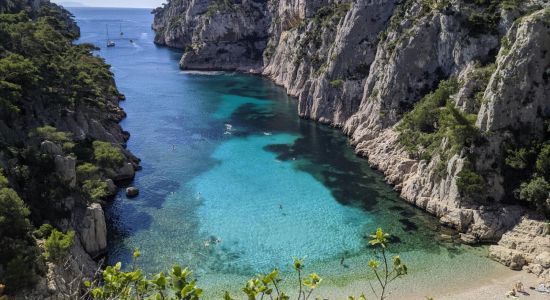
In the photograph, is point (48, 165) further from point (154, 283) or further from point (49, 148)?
point (154, 283)

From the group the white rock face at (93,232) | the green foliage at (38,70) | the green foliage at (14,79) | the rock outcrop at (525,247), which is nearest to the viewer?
the rock outcrop at (525,247)

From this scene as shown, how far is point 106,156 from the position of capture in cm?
5125

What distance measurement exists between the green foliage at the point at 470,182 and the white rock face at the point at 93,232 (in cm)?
3350

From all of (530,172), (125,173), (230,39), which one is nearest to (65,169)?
(125,173)

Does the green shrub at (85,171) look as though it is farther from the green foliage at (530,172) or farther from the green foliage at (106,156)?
the green foliage at (530,172)

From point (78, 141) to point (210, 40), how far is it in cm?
8647

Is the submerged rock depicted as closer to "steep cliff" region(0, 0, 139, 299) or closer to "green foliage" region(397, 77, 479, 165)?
"steep cliff" region(0, 0, 139, 299)

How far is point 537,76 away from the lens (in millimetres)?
44969

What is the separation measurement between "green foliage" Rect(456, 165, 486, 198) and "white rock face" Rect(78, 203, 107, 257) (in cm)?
3350

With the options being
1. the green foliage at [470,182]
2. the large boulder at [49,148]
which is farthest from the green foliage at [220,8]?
the green foliage at [470,182]

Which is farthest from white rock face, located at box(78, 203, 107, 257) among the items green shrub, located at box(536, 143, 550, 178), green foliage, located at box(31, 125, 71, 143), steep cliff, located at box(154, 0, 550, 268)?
green shrub, located at box(536, 143, 550, 178)

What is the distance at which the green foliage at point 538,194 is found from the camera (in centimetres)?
4100

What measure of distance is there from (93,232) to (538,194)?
39.4 metres

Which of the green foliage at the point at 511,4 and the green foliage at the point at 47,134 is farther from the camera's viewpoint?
the green foliage at the point at 511,4
